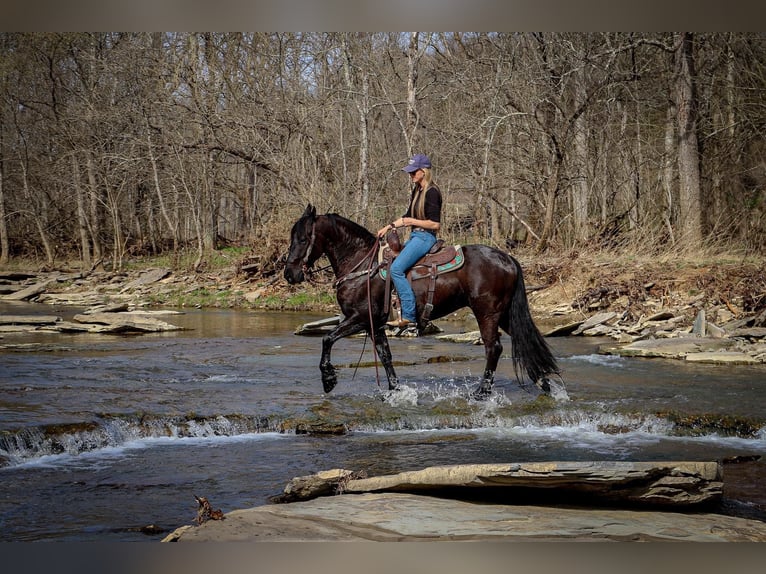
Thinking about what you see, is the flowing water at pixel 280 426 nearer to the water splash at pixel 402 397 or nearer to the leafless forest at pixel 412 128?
the water splash at pixel 402 397

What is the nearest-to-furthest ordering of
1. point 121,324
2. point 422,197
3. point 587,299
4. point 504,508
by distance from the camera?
point 504,508
point 422,197
point 121,324
point 587,299

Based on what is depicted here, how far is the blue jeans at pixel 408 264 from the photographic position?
712 centimetres

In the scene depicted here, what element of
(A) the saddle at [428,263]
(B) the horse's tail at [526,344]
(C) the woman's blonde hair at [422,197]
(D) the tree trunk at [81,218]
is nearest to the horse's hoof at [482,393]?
(B) the horse's tail at [526,344]

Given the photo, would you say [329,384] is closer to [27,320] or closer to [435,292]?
[435,292]

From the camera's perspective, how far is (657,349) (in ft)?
31.1

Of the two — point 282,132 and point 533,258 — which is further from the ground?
point 282,132

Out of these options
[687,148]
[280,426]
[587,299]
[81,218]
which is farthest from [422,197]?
[81,218]

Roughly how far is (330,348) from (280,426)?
40.0 inches

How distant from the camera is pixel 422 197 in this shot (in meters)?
6.89

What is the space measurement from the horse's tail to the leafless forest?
14.0ft

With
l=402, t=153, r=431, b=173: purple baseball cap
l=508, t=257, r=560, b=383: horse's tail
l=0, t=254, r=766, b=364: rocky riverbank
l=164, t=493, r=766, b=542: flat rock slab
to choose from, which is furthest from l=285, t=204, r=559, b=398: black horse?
l=164, t=493, r=766, b=542: flat rock slab

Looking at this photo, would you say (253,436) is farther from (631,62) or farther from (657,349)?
(631,62)
